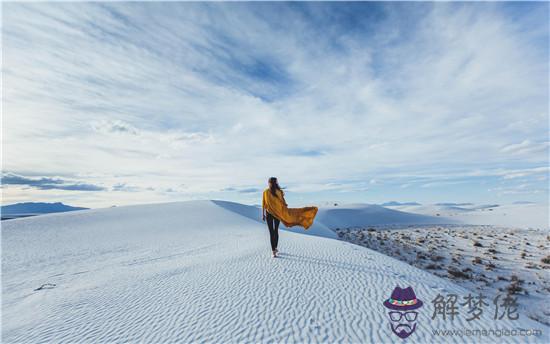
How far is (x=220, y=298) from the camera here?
164 inches

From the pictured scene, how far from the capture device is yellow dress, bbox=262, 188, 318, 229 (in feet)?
21.1

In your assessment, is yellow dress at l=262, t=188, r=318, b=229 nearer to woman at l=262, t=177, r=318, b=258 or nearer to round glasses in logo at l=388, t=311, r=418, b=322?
woman at l=262, t=177, r=318, b=258

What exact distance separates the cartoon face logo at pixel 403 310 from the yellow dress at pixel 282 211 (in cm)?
301

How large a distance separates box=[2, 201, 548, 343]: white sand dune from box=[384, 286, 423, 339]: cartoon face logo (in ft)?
0.35

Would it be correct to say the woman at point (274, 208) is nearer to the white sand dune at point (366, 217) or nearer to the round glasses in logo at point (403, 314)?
the round glasses in logo at point (403, 314)

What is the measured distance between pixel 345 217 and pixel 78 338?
128 ft

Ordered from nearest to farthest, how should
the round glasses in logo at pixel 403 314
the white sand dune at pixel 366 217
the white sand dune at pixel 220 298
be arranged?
the white sand dune at pixel 220 298
the round glasses in logo at pixel 403 314
the white sand dune at pixel 366 217

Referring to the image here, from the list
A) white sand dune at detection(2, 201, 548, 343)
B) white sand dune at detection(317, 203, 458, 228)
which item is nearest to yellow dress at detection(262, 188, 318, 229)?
white sand dune at detection(2, 201, 548, 343)

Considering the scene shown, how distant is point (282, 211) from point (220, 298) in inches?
111

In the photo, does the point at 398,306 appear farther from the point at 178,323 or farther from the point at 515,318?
the point at 178,323

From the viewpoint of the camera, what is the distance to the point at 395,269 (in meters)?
5.64

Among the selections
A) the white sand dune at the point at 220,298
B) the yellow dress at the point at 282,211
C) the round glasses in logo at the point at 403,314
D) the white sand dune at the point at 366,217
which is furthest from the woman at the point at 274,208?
the white sand dune at the point at 366,217

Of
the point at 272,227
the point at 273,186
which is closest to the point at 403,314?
the point at 272,227

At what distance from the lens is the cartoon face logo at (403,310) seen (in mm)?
3318
